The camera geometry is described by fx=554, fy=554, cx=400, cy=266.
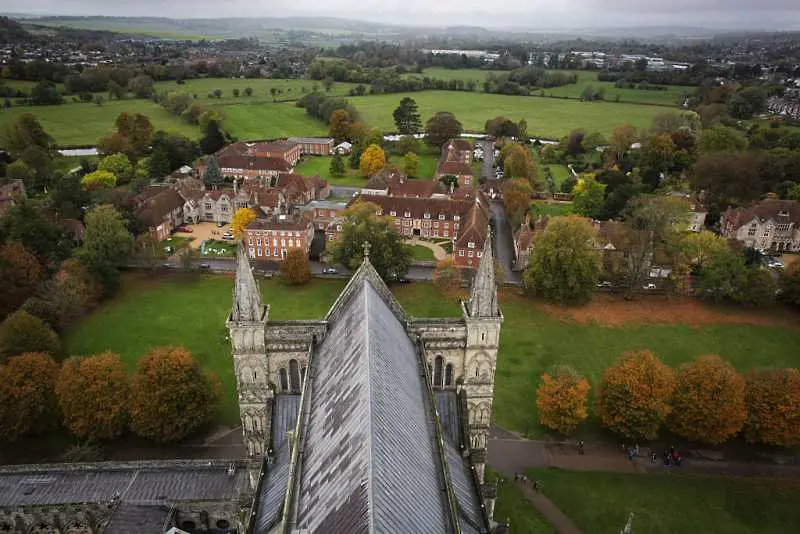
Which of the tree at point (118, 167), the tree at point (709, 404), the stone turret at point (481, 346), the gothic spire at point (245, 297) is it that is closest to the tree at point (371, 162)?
the tree at point (118, 167)

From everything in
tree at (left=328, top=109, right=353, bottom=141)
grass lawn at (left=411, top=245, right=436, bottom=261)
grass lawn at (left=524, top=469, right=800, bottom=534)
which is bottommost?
grass lawn at (left=524, top=469, right=800, bottom=534)

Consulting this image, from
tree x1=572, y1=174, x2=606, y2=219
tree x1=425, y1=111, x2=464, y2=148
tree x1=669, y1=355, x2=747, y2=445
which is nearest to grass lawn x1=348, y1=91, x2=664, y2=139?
tree x1=425, y1=111, x2=464, y2=148

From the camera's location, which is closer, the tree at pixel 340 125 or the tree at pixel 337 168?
the tree at pixel 337 168

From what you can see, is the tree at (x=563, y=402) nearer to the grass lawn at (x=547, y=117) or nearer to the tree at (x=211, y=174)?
the tree at (x=211, y=174)

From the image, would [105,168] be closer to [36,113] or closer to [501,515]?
[36,113]

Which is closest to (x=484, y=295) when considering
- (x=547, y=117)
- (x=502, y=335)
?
(x=502, y=335)

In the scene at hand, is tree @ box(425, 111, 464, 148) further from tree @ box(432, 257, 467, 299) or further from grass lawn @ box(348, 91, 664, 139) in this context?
tree @ box(432, 257, 467, 299)
